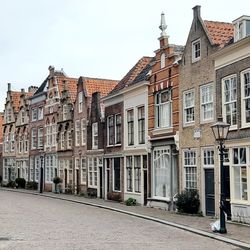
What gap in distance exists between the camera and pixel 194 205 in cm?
2266

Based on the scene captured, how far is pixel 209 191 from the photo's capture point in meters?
22.5

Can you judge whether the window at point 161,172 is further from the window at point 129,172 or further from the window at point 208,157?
the window at point 208,157

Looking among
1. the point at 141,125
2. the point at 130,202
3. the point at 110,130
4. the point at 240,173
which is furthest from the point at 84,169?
the point at 240,173

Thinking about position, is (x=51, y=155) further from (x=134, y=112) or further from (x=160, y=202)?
(x=160, y=202)

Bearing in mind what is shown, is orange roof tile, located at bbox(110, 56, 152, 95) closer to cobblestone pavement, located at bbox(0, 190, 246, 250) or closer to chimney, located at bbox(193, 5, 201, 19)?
chimney, located at bbox(193, 5, 201, 19)

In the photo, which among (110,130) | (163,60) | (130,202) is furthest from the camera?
(110,130)

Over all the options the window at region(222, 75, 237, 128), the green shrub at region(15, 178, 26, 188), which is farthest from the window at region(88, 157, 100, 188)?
the window at region(222, 75, 237, 128)

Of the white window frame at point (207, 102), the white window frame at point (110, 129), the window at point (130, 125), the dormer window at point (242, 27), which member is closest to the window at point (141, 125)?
the window at point (130, 125)

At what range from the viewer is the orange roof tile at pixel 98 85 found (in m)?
40.7

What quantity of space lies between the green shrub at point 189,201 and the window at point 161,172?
2.94 metres

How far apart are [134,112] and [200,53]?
8.17 meters

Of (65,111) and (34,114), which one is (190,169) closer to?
(65,111)

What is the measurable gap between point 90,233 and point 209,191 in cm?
746

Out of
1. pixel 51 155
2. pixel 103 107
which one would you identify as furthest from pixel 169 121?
pixel 51 155
